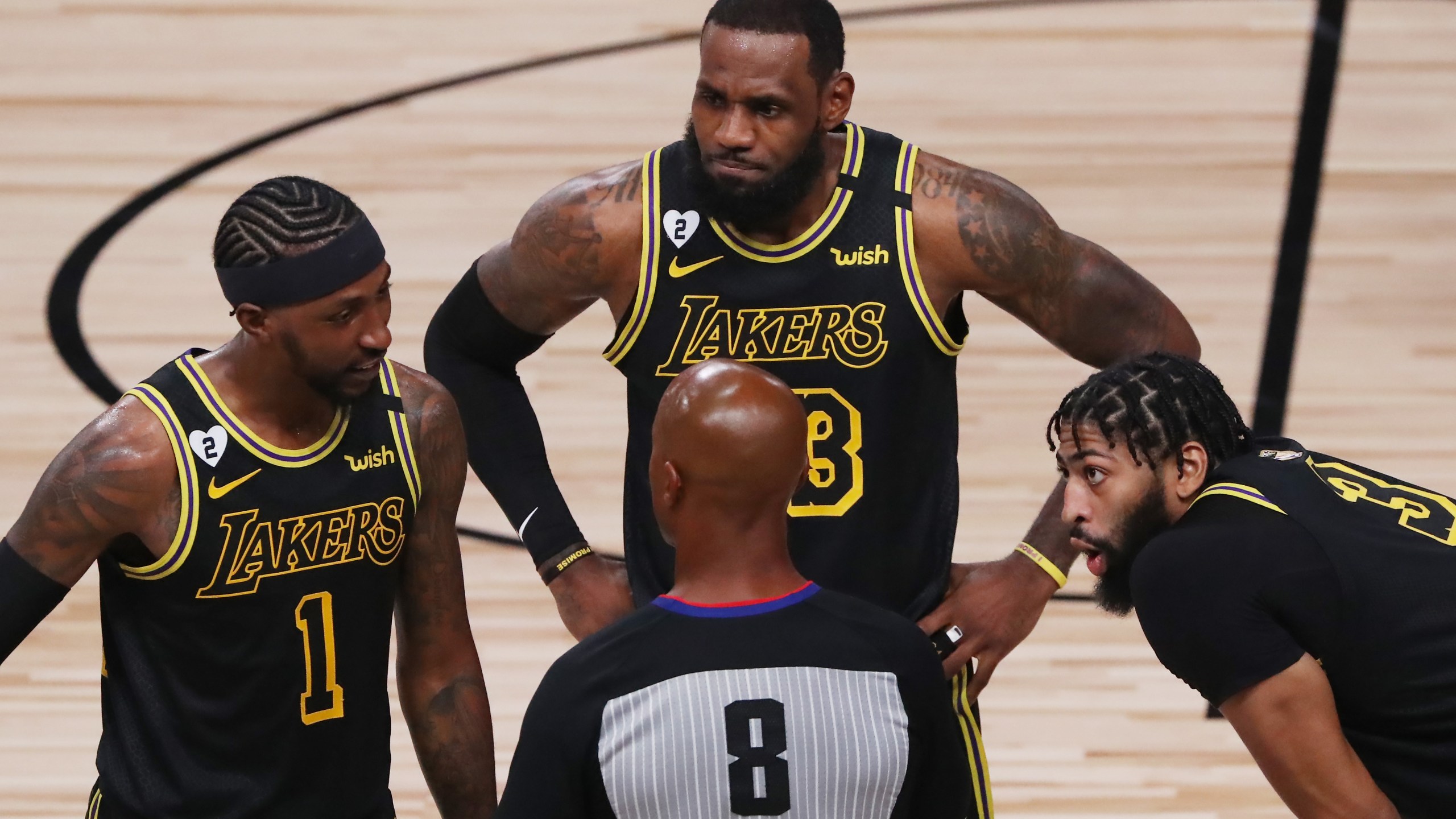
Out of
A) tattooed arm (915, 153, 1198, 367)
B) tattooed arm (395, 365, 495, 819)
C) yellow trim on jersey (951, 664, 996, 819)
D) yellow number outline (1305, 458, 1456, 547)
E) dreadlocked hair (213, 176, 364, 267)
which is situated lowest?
yellow trim on jersey (951, 664, 996, 819)

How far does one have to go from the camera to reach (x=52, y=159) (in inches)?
343

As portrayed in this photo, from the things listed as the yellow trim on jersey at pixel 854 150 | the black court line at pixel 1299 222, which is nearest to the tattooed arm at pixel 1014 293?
the yellow trim on jersey at pixel 854 150

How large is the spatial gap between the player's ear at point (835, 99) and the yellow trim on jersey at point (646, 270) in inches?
12.7

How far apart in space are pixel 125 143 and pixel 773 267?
6.22m

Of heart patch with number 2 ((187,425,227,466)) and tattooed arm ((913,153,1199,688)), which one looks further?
tattooed arm ((913,153,1199,688))

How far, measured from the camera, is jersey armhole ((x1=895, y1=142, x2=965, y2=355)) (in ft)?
11.2

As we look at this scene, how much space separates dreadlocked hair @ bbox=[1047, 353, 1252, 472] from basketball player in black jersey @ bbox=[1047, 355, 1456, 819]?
0.4 inches

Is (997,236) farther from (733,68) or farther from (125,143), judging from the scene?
(125,143)

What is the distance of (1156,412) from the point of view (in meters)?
3.16

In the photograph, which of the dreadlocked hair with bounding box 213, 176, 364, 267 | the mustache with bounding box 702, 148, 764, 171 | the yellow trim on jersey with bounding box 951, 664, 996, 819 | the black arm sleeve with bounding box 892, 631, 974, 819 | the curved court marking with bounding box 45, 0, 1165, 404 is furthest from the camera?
the curved court marking with bounding box 45, 0, 1165, 404

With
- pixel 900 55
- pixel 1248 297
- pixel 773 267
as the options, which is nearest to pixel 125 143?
pixel 900 55

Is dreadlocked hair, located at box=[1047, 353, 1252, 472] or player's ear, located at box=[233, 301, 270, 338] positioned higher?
player's ear, located at box=[233, 301, 270, 338]

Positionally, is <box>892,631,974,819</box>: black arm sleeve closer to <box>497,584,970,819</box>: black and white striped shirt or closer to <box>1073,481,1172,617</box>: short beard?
<box>497,584,970,819</box>: black and white striped shirt

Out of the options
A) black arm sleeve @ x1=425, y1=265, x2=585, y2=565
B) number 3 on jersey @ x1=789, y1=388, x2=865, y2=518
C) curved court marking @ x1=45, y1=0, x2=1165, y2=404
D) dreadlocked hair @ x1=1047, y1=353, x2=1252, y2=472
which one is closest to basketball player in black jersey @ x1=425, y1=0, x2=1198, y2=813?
number 3 on jersey @ x1=789, y1=388, x2=865, y2=518
